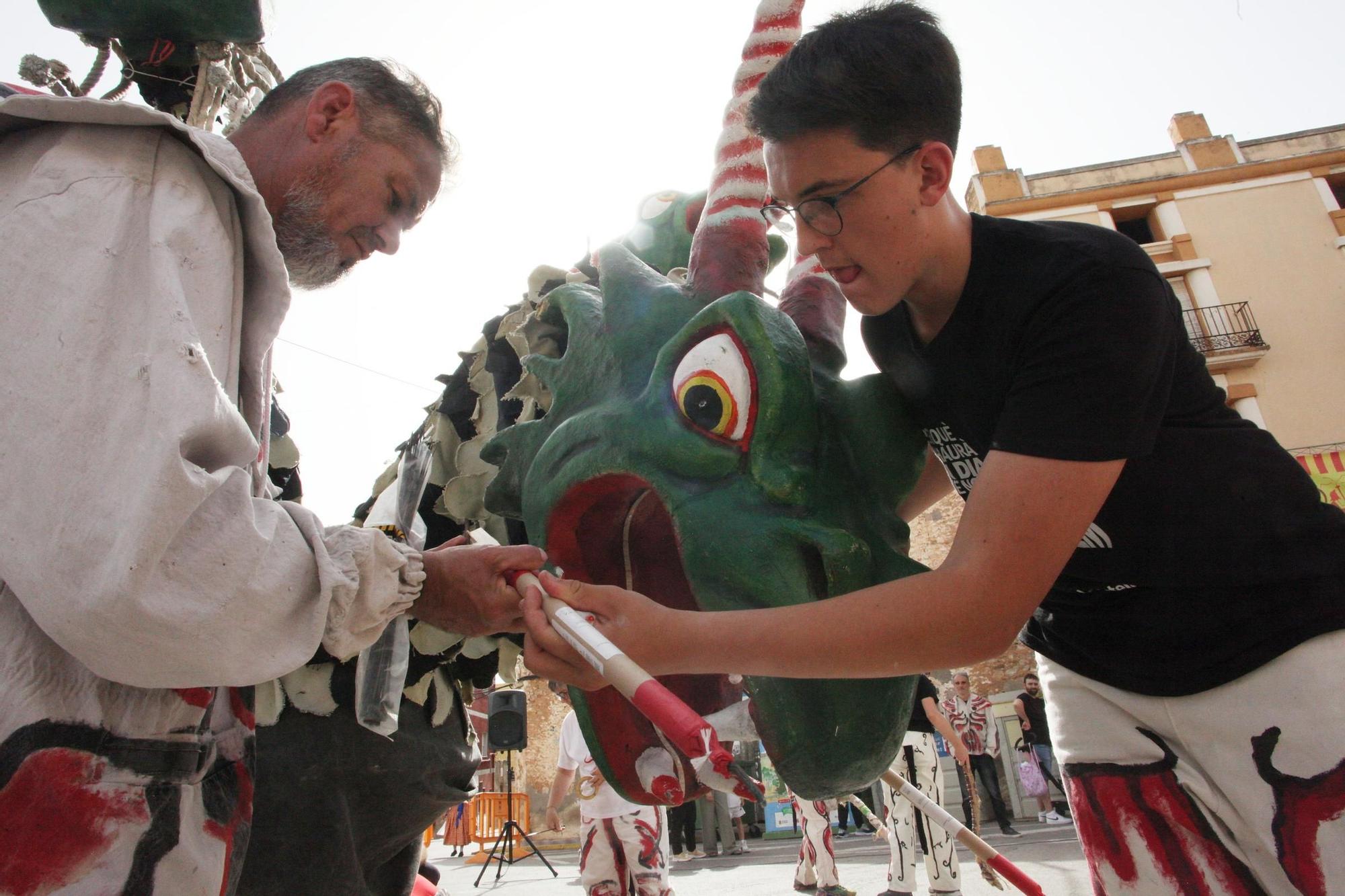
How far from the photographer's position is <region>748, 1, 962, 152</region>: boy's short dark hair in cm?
158

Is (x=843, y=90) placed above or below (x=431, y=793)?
above

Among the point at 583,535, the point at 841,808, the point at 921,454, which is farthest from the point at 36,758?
the point at 841,808

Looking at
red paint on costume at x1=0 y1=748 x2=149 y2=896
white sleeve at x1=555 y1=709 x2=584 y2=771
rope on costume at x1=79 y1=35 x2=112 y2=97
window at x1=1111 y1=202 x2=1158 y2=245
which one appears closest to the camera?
red paint on costume at x1=0 y1=748 x2=149 y2=896

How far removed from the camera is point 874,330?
193 centimetres

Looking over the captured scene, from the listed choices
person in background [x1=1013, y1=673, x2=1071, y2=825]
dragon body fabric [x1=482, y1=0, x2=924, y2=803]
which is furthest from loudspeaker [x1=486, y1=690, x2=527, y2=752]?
dragon body fabric [x1=482, y1=0, x2=924, y2=803]

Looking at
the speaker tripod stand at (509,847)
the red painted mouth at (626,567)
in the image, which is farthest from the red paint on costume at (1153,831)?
the speaker tripod stand at (509,847)

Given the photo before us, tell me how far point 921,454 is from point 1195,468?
0.48 metres

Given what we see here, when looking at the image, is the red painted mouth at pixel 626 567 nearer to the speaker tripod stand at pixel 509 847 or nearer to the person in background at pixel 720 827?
the speaker tripod stand at pixel 509 847

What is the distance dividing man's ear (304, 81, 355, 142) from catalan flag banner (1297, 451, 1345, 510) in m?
15.9

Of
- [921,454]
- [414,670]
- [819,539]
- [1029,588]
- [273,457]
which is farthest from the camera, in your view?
[273,457]

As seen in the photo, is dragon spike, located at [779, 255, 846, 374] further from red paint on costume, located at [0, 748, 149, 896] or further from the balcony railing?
the balcony railing

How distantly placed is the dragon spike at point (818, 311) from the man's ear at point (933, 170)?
12.8 inches

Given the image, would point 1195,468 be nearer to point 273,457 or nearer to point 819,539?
point 819,539

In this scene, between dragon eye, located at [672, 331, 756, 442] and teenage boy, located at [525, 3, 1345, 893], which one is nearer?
teenage boy, located at [525, 3, 1345, 893]
